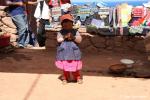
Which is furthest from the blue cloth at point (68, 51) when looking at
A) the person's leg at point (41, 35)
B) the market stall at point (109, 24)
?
the person's leg at point (41, 35)

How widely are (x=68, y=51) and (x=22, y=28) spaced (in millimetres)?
3806

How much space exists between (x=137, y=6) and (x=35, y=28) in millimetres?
2940

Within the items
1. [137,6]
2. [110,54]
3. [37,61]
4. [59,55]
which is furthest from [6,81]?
[137,6]

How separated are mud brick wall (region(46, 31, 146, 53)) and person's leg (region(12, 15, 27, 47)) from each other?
76cm

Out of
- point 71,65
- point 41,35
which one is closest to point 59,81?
point 71,65

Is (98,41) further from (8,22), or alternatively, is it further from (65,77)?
(65,77)

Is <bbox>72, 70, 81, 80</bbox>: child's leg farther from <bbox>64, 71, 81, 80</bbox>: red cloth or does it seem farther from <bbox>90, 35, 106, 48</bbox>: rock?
<bbox>90, 35, 106, 48</bbox>: rock

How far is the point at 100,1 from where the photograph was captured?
33.8ft

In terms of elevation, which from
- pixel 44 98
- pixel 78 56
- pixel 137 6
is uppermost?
pixel 137 6

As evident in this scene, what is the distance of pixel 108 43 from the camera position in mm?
10383

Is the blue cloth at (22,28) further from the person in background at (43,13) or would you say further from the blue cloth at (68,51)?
the blue cloth at (68,51)

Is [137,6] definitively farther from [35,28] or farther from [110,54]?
[35,28]

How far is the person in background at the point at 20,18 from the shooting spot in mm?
10648

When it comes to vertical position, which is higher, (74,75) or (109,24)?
(109,24)
